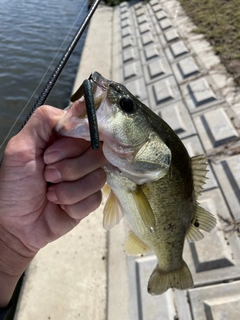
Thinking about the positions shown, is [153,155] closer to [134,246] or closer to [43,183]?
[43,183]

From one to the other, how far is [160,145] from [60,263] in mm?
1918

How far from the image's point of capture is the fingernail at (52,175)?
148 centimetres

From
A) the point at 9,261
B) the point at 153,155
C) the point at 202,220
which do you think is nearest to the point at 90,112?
the point at 153,155

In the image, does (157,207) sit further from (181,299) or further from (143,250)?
(181,299)

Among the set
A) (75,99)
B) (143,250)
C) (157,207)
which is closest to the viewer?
(75,99)

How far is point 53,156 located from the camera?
144cm

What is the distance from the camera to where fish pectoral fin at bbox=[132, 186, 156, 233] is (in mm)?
1465

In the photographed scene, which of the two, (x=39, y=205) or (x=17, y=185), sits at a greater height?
(x=17, y=185)

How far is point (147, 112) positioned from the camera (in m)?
1.47

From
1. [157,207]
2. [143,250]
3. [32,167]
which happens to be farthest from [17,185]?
[143,250]

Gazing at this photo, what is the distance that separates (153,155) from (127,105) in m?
0.24

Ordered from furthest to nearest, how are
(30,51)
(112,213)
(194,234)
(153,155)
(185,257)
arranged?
(30,51)
(185,257)
(194,234)
(112,213)
(153,155)

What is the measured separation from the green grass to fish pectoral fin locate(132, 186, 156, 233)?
3.25 meters

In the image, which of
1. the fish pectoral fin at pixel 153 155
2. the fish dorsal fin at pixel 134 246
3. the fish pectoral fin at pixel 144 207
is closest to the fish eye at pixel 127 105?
the fish pectoral fin at pixel 153 155
